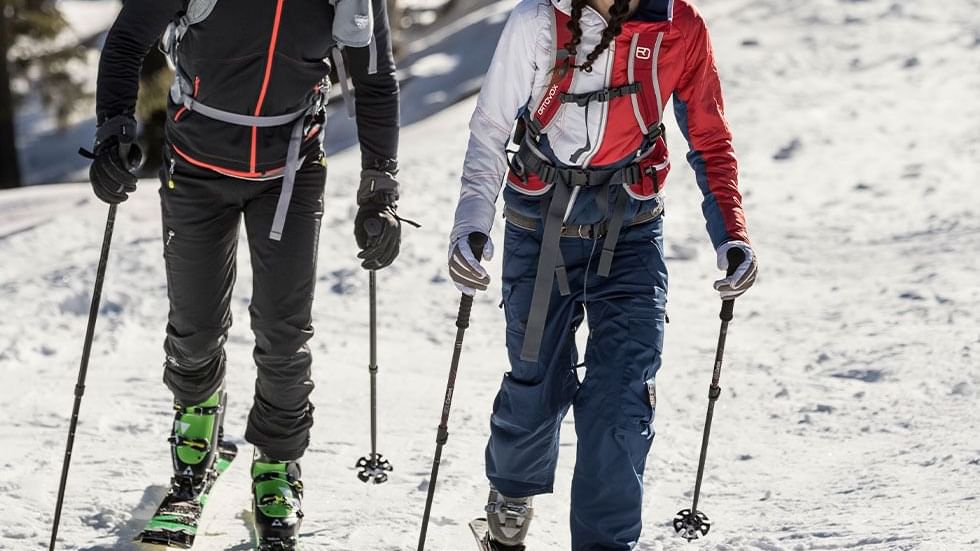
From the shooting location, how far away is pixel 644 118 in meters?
3.75

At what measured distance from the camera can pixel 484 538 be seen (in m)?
4.18

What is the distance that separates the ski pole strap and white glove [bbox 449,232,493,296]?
17cm

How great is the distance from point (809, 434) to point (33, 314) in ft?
14.9

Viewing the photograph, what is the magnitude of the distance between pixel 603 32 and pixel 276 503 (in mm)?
2108

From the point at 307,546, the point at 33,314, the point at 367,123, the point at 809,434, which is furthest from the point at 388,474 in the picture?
the point at 33,314

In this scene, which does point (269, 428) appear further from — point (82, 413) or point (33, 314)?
point (33, 314)

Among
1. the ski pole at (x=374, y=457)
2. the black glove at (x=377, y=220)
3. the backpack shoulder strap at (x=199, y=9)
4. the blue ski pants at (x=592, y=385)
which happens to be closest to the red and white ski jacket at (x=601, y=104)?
the blue ski pants at (x=592, y=385)

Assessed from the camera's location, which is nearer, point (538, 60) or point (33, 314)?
point (538, 60)

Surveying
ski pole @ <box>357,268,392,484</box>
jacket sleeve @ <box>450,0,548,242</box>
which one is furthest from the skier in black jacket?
jacket sleeve @ <box>450,0,548,242</box>

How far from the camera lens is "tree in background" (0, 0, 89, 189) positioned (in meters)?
18.3

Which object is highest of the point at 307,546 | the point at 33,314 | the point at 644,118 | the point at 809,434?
the point at 644,118

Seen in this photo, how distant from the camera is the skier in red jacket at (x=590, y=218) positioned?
3676 mm

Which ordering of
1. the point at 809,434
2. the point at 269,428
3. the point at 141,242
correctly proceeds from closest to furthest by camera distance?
the point at 269,428
the point at 809,434
the point at 141,242

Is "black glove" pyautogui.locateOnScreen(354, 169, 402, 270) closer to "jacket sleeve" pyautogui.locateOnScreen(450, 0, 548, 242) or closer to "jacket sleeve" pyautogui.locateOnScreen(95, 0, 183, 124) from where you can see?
"jacket sleeve" pyautogui.locateOnScreen(450, 0, 548, 242)
